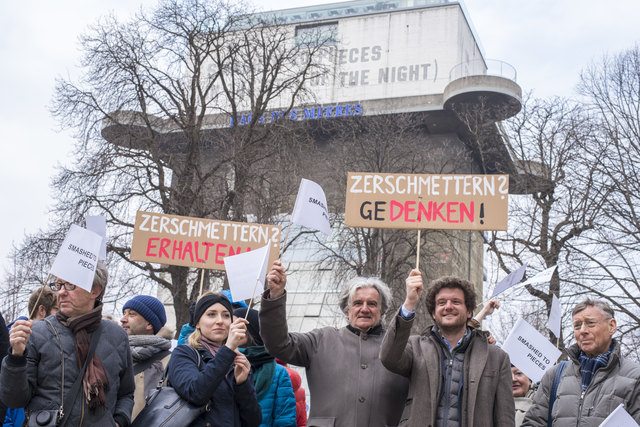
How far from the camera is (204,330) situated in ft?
16.9

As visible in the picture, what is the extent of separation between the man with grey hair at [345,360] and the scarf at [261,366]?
0.32m

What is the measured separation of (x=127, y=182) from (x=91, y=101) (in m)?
2.24

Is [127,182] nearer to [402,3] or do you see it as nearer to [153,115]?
[153,115]

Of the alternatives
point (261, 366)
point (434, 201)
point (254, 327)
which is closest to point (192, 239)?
point (434, 201)

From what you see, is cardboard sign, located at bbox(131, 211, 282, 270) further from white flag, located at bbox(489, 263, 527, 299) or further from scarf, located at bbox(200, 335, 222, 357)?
scarf, located at bbox(200, 335, 222, 357)

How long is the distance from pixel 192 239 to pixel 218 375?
423 centimetres

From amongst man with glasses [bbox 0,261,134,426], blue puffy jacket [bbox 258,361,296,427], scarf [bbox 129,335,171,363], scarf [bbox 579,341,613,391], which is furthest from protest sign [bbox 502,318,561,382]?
man with glasses [bbox 0,261,134,426]

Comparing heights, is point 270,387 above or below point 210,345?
below

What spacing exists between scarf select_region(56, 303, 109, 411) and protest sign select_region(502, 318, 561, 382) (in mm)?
3632

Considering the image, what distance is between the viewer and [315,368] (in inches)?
203

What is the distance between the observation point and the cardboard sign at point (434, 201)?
263 inches

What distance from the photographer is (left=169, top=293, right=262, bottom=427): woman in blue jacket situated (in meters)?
4.65

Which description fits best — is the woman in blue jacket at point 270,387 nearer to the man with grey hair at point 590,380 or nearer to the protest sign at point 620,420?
the man with grey hair at point 590,380

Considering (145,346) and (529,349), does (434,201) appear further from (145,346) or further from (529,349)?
(145,346)
